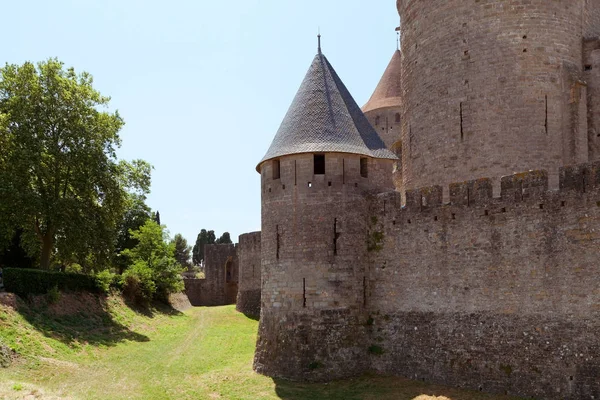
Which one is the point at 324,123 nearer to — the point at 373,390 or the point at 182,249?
the point at 373,390

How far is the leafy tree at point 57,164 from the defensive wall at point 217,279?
16436mm

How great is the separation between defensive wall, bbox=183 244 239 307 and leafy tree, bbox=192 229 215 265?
31838mm

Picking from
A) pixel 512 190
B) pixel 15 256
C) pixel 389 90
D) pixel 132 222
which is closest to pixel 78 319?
pixel 15 256

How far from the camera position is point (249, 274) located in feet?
118

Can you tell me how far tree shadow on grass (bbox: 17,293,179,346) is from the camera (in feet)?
72.7

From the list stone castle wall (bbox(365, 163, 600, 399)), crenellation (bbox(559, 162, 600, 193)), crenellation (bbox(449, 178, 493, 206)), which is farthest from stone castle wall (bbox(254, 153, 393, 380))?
crenellation (bbox(559, 162, 600, 193))

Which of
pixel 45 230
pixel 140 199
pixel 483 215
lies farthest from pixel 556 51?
pixel 140 199

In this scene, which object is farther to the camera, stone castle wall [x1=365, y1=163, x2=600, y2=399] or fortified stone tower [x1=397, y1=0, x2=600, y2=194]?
fortified stone tower [x1=397, y1=0, x2=600, y2=194]

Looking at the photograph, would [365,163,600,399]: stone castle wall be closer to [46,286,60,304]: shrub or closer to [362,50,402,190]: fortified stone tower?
[46,286,60,304]: shrub

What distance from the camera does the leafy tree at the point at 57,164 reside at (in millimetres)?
26078

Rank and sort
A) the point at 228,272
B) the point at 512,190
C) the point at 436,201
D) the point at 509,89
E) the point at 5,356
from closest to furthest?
the point at 512,190 < the point at 436,201 < the point at 5,356 < the point at 509,89 < the point at 228,272

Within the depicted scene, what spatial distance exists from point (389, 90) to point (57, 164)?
21887 mm

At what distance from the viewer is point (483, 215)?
51.1 ft

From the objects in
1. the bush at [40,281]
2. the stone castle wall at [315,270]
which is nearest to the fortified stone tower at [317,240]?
the stone castle wall at [315,270]
